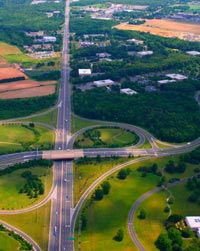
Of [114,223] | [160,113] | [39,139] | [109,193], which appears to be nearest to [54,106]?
[39,139]

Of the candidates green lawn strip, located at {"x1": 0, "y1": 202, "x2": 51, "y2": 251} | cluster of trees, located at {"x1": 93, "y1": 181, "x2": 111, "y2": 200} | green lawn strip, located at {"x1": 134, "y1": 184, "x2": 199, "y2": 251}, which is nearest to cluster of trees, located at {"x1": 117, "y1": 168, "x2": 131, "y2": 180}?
cluster of trees, located at {"x1": 93, "y1": 181, "x2": 111, "y2": 200}

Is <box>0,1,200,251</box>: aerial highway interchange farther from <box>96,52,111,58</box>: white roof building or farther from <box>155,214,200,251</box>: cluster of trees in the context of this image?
<box>96,52,111,58</box>: white roof building

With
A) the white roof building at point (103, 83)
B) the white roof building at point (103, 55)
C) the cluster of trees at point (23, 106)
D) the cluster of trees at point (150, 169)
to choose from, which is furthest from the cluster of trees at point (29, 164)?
Answer: the white roof building at point (103, 55)

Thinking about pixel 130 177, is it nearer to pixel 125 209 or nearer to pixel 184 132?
pixel 125 209

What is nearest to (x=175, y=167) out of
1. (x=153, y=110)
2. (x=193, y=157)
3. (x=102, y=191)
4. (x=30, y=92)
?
(x=193, y=157)

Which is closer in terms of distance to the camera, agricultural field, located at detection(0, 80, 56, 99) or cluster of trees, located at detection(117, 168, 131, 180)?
cluster of trees, located at detection(117, 168, 131, 180)

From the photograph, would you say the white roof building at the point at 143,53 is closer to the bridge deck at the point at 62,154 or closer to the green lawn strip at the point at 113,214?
the bridge deck at the point at 62,154

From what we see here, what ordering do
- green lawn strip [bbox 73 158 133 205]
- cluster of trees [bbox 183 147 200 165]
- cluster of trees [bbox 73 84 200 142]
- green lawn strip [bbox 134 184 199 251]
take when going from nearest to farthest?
green lawn strip [bbox 134 184 199 251]
green lawn strip [bbox 73 158 133 205]
cluster of trees [bbox 183 147 200 165]
cluster of trees [bbox 73 84 200 142]

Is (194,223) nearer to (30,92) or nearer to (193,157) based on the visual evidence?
(193,157)
